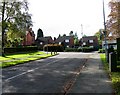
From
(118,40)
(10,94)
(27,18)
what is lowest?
(10,94)

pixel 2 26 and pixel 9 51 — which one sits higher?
pixel 2 26

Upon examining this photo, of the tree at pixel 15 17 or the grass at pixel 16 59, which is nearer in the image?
Answer: the grass at pixel 16 59

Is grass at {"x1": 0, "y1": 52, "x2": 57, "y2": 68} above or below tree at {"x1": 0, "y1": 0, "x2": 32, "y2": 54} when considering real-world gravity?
below

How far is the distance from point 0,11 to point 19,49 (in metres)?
23.0

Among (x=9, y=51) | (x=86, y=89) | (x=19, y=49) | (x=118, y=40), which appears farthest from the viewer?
(x=19, y=49)

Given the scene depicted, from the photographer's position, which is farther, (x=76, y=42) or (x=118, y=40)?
(x=76, y=42)

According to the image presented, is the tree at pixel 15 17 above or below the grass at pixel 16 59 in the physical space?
above

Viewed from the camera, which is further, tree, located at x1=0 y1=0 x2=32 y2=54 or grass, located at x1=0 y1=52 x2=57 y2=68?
tree, located at x1=0 y1=0 x2=32 y2=54

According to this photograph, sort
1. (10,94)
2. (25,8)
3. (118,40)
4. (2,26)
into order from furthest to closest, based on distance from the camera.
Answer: (25,8)
(2,26)
(118,40)
(10,94)

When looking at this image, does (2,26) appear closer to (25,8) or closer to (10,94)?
(25,8)

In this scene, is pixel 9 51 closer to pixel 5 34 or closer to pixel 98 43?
pixel 5 34

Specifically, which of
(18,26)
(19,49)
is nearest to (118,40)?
(18,26)

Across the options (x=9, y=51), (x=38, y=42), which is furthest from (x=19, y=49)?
(x=38, y=42)

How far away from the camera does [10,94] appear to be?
422 inches
